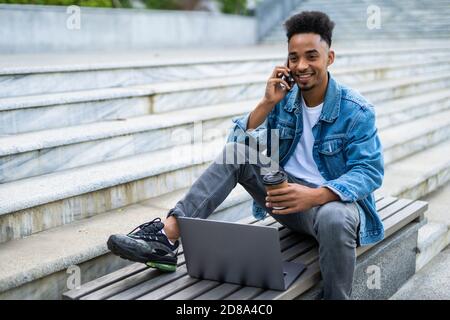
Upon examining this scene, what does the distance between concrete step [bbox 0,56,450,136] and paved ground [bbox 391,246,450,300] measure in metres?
2.24

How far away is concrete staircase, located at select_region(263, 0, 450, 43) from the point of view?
11023mm

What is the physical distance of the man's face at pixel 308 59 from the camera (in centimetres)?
254

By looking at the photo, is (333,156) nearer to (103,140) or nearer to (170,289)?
(170,289)

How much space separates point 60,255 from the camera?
2.46 m

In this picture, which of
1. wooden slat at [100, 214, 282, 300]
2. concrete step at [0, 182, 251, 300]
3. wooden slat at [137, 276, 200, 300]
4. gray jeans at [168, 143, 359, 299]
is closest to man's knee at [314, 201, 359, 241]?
gray jeans at [168, 143, 359, 299]

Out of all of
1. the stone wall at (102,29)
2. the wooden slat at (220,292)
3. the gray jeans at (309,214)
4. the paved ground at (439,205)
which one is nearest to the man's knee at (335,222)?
the gray jeans at (309,214)

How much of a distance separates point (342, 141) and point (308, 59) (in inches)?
15.7

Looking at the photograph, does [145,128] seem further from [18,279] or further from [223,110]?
[18,279]

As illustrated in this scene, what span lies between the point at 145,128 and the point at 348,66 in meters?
4.07

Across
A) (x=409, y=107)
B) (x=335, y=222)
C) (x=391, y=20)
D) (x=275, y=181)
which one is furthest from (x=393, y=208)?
(x=391, y=20)

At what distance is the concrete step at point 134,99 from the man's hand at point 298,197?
1.90m

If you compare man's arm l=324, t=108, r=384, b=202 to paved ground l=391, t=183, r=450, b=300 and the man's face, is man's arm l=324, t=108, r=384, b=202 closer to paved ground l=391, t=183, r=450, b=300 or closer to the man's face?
the man's face

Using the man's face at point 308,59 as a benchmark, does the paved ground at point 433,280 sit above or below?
below

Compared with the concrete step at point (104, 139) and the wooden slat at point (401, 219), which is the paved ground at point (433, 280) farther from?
the concrete step at point (104, 139)
